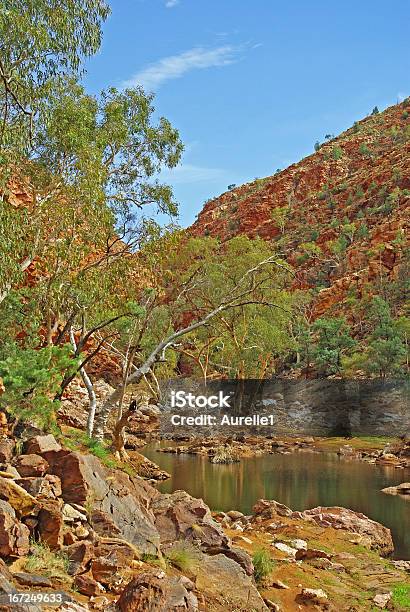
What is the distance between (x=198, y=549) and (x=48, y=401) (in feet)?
10.7

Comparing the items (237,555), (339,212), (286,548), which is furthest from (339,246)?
(237,555)

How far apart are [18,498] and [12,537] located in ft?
2.36

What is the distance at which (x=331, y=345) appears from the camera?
42.9 metres

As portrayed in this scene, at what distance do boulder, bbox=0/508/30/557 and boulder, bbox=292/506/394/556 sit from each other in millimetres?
7880

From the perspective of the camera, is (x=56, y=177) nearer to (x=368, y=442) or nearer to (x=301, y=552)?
(x=301, y=552)

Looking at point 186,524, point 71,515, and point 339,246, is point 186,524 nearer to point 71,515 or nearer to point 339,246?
point 71,515

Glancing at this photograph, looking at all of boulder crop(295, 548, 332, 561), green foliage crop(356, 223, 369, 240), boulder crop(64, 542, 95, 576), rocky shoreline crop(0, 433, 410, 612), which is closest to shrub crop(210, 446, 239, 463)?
rocky shoreline crop(0, 433, 410, 612)

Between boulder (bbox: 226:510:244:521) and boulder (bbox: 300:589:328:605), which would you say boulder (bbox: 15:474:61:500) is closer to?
boulder (bbox: 300:589:328:605)

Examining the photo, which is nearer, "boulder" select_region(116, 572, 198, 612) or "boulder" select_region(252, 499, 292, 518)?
"boulder" select_region(116, 572, 198, 612)

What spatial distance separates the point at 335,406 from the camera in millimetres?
33156

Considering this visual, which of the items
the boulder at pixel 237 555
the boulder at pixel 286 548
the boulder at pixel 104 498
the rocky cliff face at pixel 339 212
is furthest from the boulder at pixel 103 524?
the rocky cliff face at pixel 339 212

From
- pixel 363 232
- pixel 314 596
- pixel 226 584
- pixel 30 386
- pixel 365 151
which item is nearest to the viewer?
pixel 226 584

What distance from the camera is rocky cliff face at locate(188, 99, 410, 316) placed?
52938 millimetres

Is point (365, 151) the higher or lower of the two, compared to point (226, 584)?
higher
